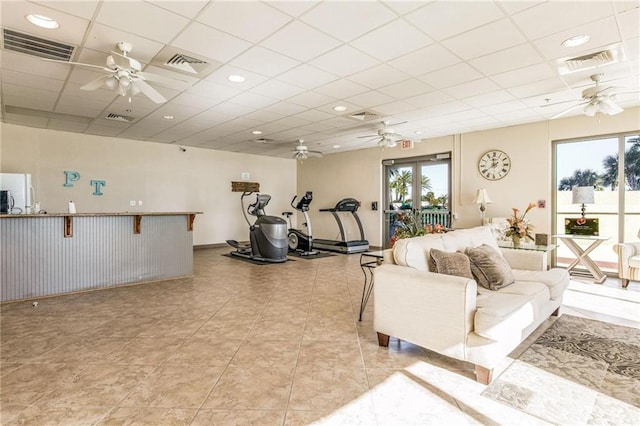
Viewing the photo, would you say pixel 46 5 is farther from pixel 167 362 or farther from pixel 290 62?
pixel 167 362

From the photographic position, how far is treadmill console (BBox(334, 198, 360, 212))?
9.01 m

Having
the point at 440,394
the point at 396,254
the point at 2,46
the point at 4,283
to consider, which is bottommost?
the point at 440,394

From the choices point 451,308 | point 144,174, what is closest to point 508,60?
point 451,308

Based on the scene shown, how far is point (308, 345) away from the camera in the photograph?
2.87m

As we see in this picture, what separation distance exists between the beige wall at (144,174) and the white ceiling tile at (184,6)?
605 cm

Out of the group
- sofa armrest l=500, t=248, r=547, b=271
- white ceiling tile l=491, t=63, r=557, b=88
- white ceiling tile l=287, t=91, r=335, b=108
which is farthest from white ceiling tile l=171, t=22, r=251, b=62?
sofa armrest l=500, t=248, r=547, b=271

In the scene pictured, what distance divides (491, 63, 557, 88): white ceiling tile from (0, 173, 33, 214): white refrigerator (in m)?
6.51

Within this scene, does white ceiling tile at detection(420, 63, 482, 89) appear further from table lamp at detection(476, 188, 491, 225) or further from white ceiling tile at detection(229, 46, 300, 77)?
table lamp at detection(476, 188, 491, 225)

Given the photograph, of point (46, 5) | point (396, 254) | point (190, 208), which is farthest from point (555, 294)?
point (190, 208)

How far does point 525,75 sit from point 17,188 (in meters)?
6.89

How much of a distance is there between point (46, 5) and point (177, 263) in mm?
3859

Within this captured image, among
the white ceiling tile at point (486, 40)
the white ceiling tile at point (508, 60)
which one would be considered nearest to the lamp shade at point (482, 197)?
the white ceiling tile at point (508, 60)

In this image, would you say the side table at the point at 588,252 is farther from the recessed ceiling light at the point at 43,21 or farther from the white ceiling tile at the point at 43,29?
the recessed ceiling light at the point at 43,21

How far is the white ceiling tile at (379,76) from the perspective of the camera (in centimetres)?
387
